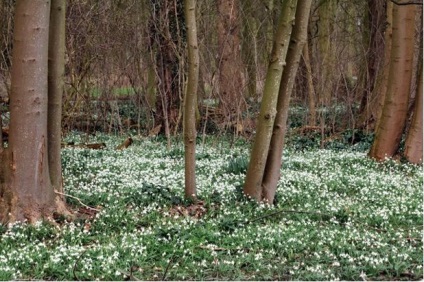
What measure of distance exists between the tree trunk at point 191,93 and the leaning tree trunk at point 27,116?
68.3 inches

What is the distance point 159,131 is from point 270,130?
29.8ft

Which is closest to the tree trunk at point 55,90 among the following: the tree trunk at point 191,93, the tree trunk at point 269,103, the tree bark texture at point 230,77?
the tree trunk at point 191,93

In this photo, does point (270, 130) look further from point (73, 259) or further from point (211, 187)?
point (73, 259)

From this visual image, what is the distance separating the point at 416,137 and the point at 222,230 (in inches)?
261

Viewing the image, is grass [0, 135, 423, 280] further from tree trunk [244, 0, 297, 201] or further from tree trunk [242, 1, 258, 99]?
tree trunk [242, 1, 258, 99]

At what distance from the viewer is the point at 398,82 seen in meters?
11.9

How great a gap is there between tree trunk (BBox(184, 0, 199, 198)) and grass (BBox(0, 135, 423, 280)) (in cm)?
32

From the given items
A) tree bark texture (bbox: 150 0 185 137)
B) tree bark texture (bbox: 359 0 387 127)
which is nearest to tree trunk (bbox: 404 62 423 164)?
tree bark texture (bbox: 359 0 387 127)

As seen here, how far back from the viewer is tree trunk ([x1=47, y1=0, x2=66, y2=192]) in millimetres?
7234

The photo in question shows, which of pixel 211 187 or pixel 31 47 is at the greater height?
pixel 31 47

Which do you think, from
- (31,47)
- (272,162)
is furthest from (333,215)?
(31,47)

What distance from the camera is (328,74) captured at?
55.2ft

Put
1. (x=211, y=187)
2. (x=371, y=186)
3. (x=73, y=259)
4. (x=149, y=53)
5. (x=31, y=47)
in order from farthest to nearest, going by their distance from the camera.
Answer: (x=149, y=53) → (x=371, y=186) → (x=211, y=187) → (x=31, y=47) → (x=73, y=259)

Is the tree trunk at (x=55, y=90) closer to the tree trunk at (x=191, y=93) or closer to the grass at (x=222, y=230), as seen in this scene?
the grass at (x=222, y=230)
